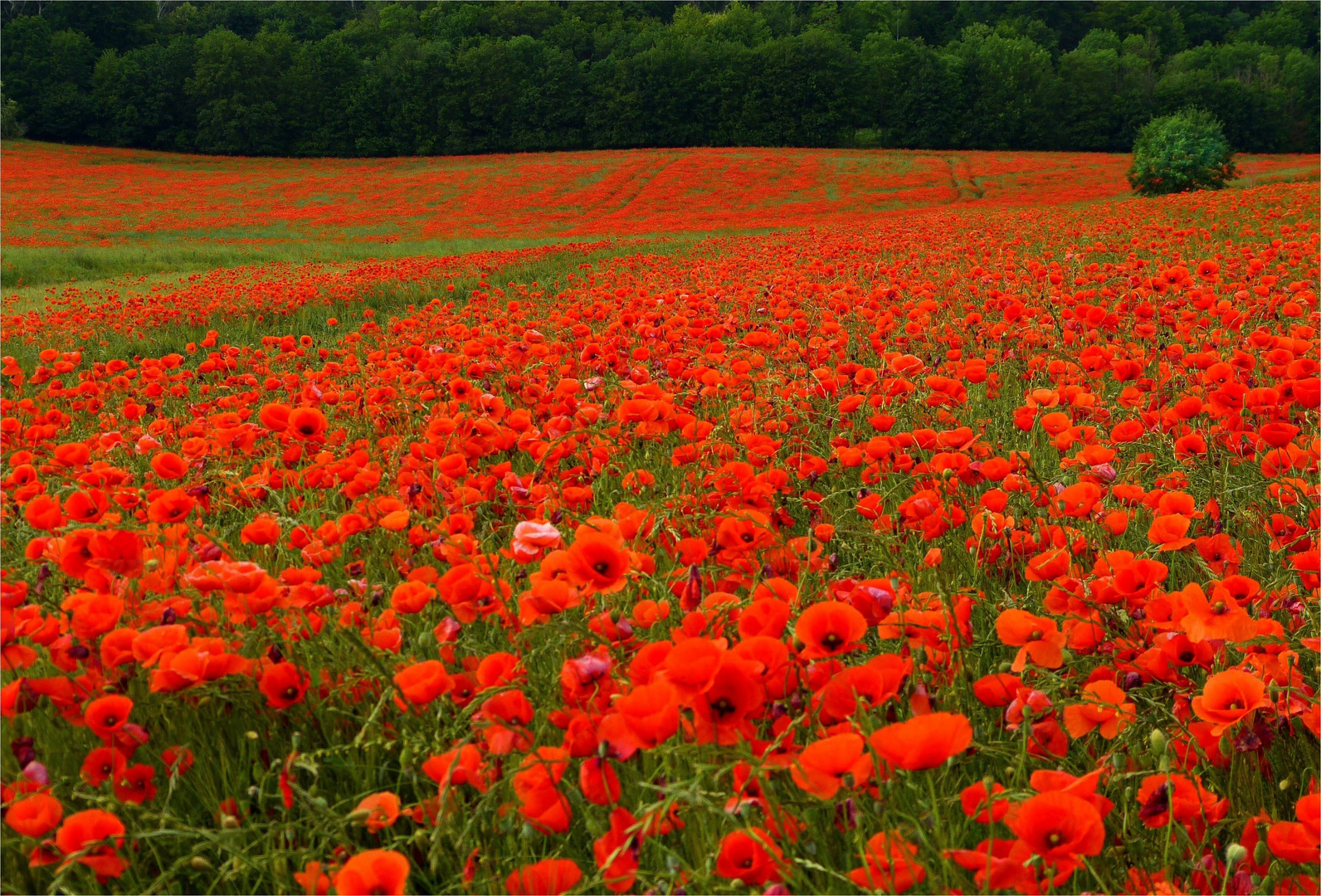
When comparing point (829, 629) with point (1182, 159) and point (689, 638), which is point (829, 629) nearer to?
point (689, 638)

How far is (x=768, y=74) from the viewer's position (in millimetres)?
53875

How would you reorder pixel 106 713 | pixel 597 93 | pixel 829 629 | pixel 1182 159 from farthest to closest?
pixel 597 93, pixel 1182 159, pixel 106 713, pixel 829 629

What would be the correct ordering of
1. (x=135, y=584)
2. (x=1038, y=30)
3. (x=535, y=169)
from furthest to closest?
(x=1038, y=30) < (x=535, y=169) < (x=135, y=584)

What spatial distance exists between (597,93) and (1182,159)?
36.9 m

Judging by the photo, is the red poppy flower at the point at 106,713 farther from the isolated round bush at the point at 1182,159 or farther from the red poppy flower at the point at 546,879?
→ the isolated round bush at the point at 1182,159

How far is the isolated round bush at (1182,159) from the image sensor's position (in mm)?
25766

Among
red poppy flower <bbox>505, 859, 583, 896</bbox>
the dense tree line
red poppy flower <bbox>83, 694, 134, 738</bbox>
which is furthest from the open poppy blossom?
the dense tree line

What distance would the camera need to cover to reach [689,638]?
1.04 m

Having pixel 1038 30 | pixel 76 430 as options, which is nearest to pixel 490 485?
pixel 76 430

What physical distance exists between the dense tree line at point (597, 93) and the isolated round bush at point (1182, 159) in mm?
27529

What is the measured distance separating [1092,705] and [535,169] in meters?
42.9

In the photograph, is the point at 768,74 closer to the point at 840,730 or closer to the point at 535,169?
the point at 535,169

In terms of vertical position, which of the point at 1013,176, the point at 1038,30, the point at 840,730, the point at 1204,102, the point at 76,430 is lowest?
the point at 76,430

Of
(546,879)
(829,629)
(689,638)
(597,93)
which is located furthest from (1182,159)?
(597,93)
